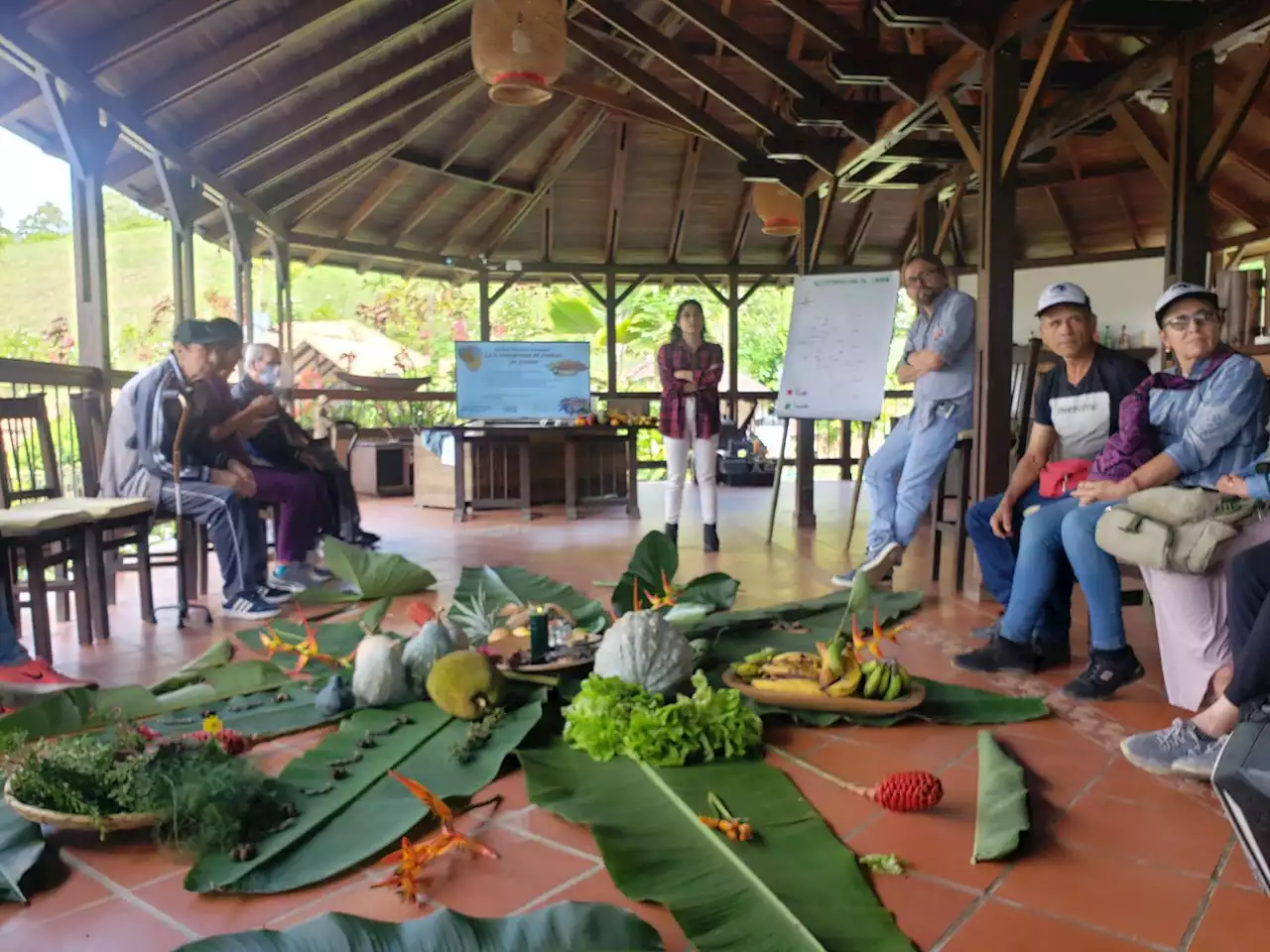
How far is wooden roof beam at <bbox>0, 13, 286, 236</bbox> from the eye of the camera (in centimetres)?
418

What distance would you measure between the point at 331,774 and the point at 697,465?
366 centimetres

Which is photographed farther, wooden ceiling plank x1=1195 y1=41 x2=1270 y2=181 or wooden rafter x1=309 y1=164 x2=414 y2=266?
wooden rafter x1=309 y1=164 x2=414 y2=266

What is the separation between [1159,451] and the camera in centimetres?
285

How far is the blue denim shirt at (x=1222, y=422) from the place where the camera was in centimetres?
263

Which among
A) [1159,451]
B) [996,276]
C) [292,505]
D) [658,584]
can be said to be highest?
[996,276]

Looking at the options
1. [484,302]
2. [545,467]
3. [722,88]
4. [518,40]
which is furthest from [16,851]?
[484,302]

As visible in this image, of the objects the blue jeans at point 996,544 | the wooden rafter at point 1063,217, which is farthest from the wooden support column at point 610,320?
the blue jeans at point 996,544

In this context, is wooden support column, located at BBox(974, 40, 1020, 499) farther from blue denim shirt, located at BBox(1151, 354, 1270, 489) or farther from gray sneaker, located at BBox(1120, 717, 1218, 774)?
gray sneaker, located at BBox(1120, 717, 1218, 774)

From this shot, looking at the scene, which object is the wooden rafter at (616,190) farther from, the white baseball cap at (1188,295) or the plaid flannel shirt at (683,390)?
the white baseball cap at (1188,295)

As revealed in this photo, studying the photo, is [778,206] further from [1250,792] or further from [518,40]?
[1250,792]

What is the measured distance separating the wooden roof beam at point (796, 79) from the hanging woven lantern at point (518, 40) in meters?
1.70

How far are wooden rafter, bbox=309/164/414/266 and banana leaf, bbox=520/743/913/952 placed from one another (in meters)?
8.17

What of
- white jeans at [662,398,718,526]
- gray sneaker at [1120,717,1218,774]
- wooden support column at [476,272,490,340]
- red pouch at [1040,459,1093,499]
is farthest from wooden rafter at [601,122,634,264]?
gray sneaker at [1120,717,1218,774]

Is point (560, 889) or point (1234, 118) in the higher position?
point (1234, 118)
